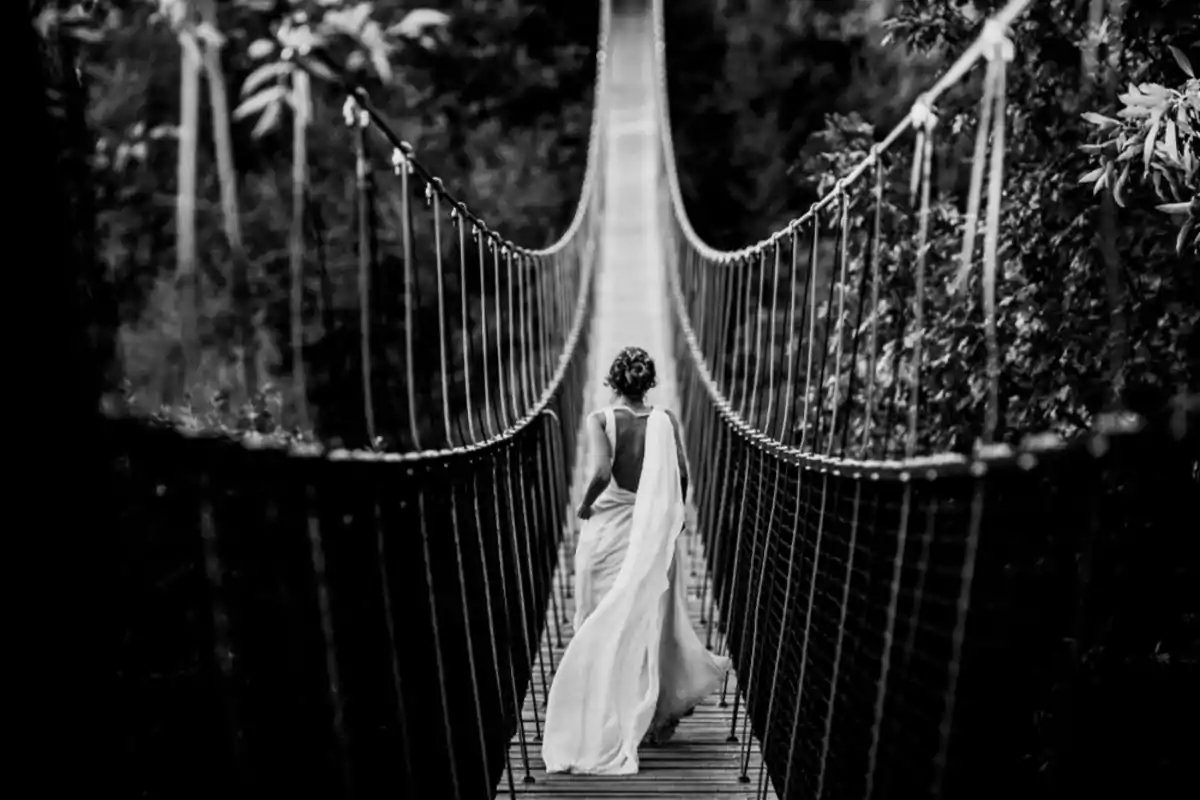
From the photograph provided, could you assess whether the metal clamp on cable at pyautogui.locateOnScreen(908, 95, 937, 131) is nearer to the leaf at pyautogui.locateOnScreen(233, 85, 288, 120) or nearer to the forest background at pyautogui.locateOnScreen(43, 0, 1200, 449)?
the forest background at pyautogui.locateOnScreen(43, 0, 1200, 449)

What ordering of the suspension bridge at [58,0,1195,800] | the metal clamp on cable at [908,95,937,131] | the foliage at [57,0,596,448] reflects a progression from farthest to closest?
the foliage at [57,0,596,448], the metal clamp on cable at [908,95,937,131], the suspension bridge at [58,0,1195,800]

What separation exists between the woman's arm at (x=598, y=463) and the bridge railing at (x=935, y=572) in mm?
377

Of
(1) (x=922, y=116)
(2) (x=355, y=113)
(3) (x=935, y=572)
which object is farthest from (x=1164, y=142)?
(2) (x=355, y=113)

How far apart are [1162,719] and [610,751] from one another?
130cm

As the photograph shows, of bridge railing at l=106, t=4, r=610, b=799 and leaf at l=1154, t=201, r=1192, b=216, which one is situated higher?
leaf at l=1154, t=201, r=1192, b=216

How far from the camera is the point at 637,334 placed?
10125 mm

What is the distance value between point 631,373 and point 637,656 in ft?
2.28

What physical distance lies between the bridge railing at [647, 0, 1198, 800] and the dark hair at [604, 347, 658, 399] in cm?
32

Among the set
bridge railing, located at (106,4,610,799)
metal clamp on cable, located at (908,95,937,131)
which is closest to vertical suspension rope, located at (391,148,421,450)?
bridge railing, located at (106,4,610,799)

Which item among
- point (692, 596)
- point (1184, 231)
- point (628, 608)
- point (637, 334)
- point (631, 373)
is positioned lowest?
point (692, 596)

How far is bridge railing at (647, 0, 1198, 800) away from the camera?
2.12 m

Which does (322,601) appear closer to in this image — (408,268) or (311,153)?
(408,268)

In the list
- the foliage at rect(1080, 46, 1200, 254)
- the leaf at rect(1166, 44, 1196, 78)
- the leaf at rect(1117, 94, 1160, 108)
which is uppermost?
the leaf at rect(1166, 44, 1196, 78)

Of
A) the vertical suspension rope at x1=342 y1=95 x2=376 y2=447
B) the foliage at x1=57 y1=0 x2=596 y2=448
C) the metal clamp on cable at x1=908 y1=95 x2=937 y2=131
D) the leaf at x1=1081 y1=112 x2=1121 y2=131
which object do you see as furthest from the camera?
the foliage at x1=57 y1=0 x2=596 y2=448
